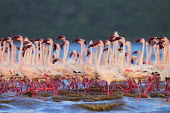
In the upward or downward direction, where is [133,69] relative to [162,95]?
upward

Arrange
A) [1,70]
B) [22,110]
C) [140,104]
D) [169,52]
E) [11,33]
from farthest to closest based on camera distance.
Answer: [11,33] → [169,52] → [1,70] → [140,104] → [22,110]

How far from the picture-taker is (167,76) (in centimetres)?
1173

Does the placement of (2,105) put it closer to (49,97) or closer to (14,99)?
(14,99)

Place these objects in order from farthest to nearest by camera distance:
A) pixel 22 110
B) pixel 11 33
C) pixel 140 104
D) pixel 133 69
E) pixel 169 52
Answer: pixel 11 33
pixel 169 52
pixel 133 69
pixel 140 104
pixel 22 110

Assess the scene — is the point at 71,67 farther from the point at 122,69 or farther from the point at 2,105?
the point at 2,105

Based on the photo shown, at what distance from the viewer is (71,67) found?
15.2m

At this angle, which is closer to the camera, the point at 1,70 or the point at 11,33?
the point at 1,70

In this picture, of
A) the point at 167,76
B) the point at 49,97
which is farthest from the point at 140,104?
the point at 49,97

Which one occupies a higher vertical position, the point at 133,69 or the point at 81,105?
the point at 133,69

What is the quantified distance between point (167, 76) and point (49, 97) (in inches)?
156

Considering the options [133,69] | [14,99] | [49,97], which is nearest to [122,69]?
[133,69]

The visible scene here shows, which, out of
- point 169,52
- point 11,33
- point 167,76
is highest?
point 11,33

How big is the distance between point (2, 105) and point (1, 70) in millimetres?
3205

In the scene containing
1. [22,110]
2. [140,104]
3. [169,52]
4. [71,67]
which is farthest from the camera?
[169,52]
